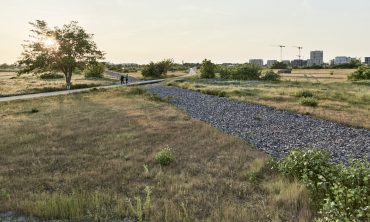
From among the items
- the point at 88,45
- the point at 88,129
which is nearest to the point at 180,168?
the point at 88,129

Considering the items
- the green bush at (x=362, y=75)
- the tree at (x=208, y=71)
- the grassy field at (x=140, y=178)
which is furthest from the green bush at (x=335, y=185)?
the tree at (x=208, y=71)

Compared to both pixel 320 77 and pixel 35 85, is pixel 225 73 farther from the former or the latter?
pixel 35 85

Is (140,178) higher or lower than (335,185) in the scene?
lower

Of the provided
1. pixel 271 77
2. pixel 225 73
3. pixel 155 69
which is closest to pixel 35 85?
pixel 155 69

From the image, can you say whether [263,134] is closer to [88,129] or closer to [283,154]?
[283,154]

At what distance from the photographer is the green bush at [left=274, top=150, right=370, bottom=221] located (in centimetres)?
621

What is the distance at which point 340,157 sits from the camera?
13102 mm

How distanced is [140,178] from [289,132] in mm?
10662

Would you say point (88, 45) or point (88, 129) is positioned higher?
point (88, 45)

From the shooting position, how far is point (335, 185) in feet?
21.8

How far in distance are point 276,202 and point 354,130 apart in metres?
13.1

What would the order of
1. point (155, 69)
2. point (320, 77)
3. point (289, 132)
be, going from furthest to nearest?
point (155, 69) < point (320, 77) < point (289, 132)

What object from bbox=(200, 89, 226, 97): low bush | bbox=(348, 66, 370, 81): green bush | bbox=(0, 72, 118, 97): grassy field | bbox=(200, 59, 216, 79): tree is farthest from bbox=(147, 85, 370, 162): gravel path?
bbox=(200, 59, 216, 79): tree

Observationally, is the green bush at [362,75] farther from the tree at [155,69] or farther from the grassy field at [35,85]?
the grassy field at [35,85]
